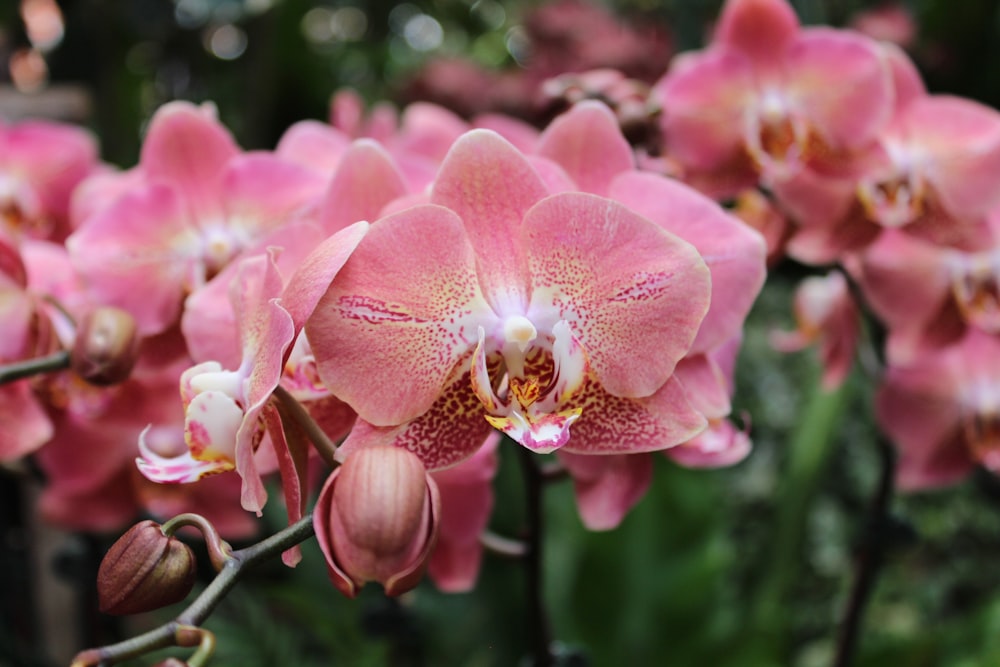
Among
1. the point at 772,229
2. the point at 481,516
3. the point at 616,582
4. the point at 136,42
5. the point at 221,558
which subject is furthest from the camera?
the point at 136,42

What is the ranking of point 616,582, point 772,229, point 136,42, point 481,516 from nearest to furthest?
point 481,516 < point 772,229 < point 616,582 < point 136,42

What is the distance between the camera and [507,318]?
0.27 metres

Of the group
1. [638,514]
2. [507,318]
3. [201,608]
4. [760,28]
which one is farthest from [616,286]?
[638,514]

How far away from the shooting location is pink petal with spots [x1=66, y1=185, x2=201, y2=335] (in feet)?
1.23

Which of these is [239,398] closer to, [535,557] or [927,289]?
[535,557]

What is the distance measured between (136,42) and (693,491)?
1.06m

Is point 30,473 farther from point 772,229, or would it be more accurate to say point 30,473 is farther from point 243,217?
point 772,229

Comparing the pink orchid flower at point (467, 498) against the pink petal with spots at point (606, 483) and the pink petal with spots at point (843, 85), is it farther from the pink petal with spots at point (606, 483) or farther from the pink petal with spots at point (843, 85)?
the pink petal with spots at point (843, 85)

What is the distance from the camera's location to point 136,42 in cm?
130

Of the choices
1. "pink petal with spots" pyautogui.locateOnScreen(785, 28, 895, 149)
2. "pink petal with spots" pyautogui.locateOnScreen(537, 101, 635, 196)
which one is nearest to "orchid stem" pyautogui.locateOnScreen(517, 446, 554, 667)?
"pink petal with spots" pyautogui.locateOnScreen(537, 101, 635, 196)

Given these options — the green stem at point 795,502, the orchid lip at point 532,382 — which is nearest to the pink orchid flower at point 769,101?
the orchid lip at point 532,382

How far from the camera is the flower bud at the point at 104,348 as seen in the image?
32 cm

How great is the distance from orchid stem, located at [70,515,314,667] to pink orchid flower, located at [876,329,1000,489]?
0.43m

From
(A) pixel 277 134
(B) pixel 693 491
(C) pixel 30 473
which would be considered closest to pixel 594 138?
(C) pixel 30 473
